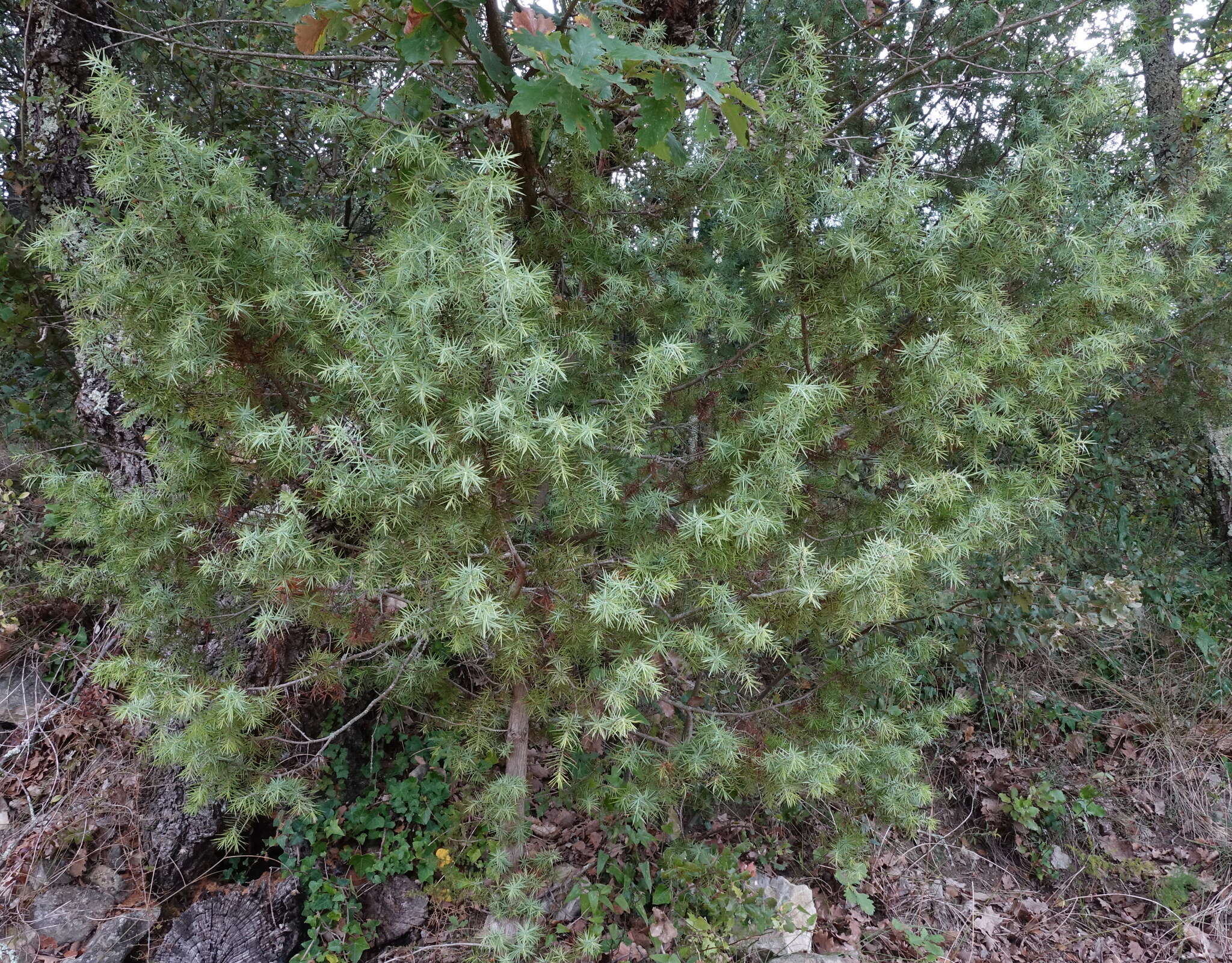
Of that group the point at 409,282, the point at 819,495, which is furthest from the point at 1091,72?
the point at 409,282

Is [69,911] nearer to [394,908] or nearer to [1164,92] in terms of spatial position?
[394,908]

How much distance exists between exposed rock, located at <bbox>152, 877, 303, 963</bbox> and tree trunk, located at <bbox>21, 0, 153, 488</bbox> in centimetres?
173

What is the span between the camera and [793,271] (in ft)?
6.40

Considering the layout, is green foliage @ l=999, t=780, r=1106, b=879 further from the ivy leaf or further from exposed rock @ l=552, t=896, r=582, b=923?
the ivy leaf

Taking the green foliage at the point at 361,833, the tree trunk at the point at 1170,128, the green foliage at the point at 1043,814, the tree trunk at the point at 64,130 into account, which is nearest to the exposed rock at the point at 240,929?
the green foliage at the point at 361,833

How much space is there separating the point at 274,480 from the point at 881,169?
1.84 meters

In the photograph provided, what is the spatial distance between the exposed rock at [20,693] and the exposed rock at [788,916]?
3.56 meters

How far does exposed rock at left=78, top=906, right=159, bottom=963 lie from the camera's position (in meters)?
2.59

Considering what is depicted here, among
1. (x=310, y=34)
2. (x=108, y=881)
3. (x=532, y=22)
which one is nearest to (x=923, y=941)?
(x=108, y=881)

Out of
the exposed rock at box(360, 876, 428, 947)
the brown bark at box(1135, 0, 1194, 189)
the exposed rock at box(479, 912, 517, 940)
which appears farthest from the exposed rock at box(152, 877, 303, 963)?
the brown bark at box(1135, 0, 1194, 189)

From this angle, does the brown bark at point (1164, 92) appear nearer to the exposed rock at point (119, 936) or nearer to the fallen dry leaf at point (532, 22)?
the fallen dry leaf at point (532, 22)

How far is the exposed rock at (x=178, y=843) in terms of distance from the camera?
9.31 ft

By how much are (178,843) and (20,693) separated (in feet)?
4.53

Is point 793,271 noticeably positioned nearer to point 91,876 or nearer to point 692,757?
point 692,757
